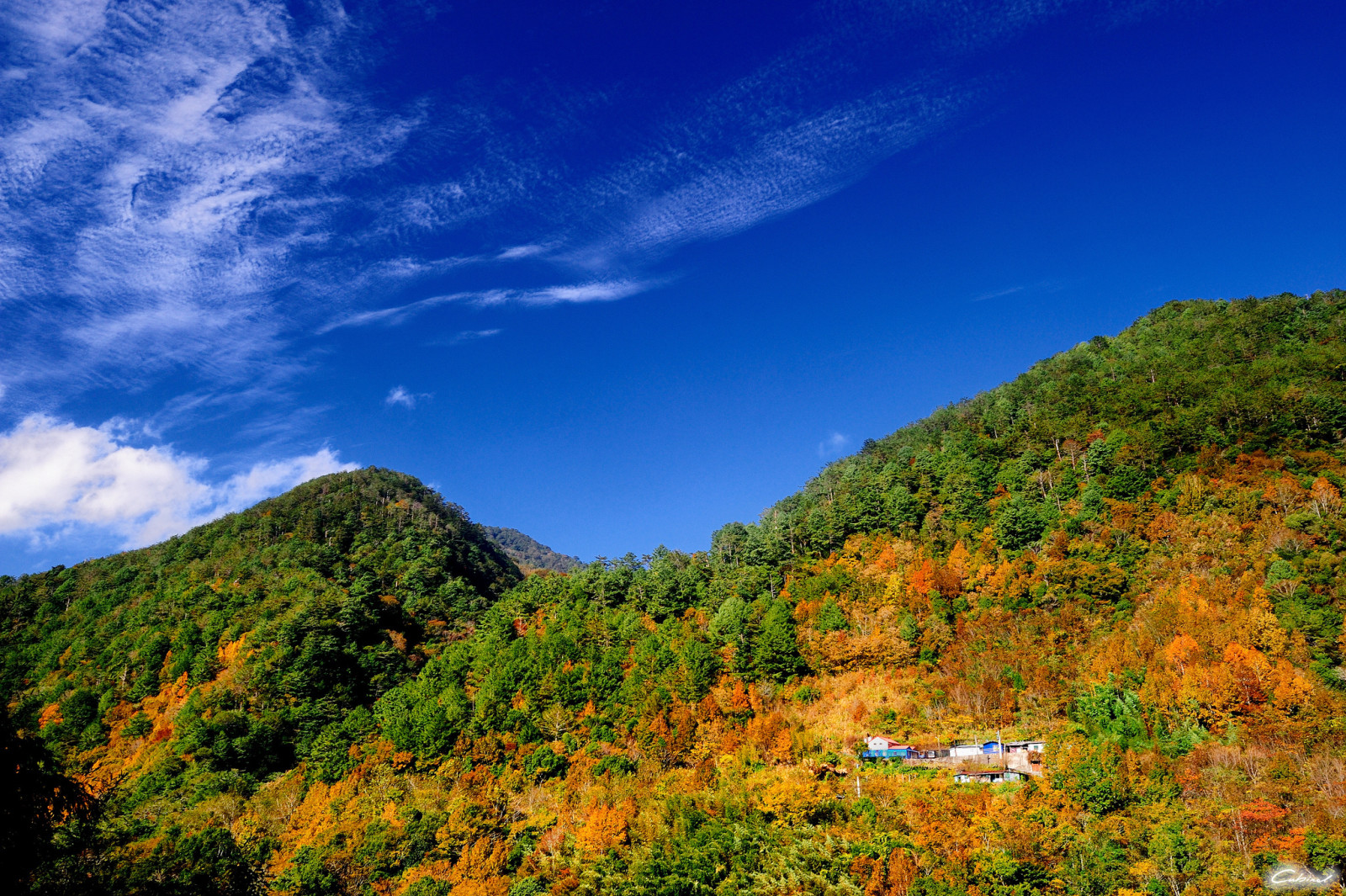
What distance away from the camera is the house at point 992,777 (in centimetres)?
4641

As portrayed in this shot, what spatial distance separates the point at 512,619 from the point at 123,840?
186ft

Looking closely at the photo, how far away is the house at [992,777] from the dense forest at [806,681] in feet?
5.61

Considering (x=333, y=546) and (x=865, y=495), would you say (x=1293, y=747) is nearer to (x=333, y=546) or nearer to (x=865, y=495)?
(x=865, y=495)

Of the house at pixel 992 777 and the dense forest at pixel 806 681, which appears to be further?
the house at pixel 992 777

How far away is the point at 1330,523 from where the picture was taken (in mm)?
55094

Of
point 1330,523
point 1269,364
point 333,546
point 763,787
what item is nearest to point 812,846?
point 763,787

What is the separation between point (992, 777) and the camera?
4716cm
